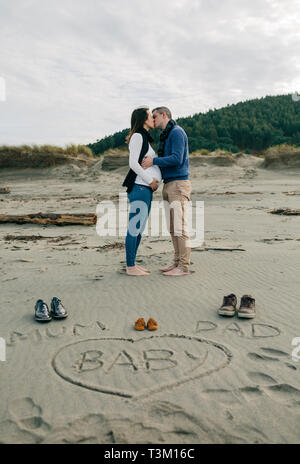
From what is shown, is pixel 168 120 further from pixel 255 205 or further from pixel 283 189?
pixel 283 189

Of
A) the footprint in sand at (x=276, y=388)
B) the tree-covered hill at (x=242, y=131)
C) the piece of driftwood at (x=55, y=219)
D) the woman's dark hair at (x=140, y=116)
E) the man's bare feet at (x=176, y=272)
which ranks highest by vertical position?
the tree-covered hill at (x=242, y=131)

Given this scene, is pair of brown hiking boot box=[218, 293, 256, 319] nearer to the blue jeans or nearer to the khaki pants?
the khaki pants

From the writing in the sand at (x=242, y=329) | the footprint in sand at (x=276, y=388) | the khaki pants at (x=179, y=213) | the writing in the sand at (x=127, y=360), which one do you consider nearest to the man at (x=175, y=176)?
the khaki pants at (x=179, y=213)

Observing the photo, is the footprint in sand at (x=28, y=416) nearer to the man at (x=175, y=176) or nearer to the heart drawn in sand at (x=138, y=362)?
the heart drawn in sand at (x=138, y=362)

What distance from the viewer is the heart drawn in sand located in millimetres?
2576

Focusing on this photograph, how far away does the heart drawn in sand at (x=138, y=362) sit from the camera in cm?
258

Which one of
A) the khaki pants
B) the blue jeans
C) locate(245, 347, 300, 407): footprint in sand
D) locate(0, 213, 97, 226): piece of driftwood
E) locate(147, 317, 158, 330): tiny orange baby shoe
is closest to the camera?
locate(245, 347, 300, 407): footprint in sand

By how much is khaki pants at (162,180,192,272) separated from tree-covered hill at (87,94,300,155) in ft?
94.4

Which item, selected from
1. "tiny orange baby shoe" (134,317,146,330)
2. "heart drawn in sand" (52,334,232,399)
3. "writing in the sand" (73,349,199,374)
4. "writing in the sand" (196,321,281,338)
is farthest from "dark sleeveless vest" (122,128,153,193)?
"writing in the sand" (73,349,199,374)

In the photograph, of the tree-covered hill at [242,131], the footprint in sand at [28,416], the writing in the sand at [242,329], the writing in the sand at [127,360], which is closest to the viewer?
the footprint in sand at [28,416]

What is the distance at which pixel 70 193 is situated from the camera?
49.0 ft

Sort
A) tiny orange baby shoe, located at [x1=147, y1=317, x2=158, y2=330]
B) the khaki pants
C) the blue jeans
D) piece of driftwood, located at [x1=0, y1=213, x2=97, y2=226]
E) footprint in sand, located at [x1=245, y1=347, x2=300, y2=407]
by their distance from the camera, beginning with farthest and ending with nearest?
piece of driftwood, located at [x1=0, y1=213, x2=97, y2=226]
the khaki pants
the blue jeans
tiny orange baby shoe, located at [x1=147, y1=317, x2=158, y2=330]
footprint in sand, located at [x1=245, y1=347, x2=300, y2=407]

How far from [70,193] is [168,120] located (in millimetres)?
10553

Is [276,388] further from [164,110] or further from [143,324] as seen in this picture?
[164,110]
